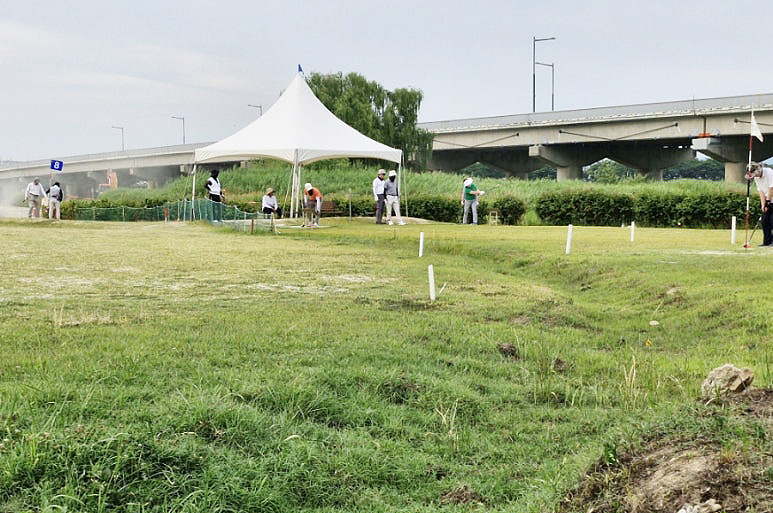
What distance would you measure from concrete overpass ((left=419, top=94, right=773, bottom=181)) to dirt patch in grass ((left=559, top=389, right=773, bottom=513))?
4853 centimetres

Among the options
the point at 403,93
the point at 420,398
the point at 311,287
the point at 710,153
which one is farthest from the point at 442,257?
the point at 710,153

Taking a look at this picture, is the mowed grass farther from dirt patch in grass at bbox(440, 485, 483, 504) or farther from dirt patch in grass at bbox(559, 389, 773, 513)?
dirt patch in grass at bbox(559, 389, 773, 513)

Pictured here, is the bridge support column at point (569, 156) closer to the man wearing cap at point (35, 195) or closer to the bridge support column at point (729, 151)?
the bridge support column at point (729, 151)

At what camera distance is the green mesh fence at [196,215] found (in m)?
26.8

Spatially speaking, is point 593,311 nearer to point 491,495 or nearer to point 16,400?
point 491,495

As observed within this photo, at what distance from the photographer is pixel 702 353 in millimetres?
8531

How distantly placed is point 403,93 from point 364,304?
44.5m

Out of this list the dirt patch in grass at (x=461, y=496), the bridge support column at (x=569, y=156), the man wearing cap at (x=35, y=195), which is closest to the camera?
the dirt patch in grass at (x=461, y=496)

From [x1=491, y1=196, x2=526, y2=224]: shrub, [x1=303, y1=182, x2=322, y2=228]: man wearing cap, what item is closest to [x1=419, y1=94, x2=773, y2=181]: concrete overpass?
[x1=491, y1=196, x2=526, y2=224]: shrub

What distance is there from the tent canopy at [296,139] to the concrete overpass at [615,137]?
29.1 meters

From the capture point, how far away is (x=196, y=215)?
32.5m

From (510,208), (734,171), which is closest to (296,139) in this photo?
(510,208)

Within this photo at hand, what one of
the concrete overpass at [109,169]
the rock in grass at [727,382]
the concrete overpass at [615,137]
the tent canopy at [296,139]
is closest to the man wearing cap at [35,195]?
the tent canopy at [296,139]

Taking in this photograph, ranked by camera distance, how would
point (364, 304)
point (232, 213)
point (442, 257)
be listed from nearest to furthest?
1. point (364, 304)
2. point (442, 257)
3. point (232, 213)
